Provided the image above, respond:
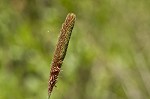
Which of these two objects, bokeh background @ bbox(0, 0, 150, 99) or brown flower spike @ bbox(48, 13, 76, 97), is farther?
bokeh background @ bbox(0, 0, 150, 99)

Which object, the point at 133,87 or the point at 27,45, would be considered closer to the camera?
the point at 27,45

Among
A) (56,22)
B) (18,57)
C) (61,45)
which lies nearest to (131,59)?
(56,22)

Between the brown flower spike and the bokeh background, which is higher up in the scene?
the bokeh background

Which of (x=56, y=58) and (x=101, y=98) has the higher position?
(x=101, y=98)

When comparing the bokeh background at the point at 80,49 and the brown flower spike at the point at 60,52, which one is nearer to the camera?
the brown flower spike at the point at 60,52

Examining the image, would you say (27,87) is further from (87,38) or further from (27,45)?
(87,38)

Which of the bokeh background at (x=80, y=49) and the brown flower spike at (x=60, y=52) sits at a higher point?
the bokeh background at (x=80, y=49)

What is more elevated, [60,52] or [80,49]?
[80,49]

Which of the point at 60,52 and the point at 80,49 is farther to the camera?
the point at 80,49
